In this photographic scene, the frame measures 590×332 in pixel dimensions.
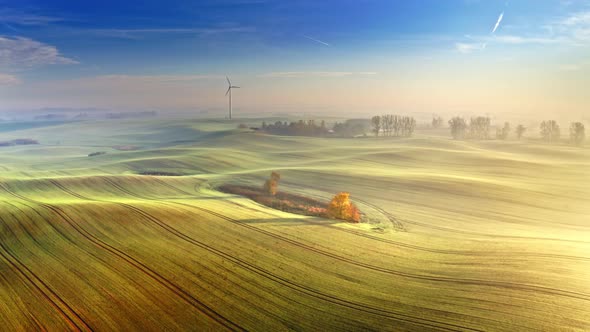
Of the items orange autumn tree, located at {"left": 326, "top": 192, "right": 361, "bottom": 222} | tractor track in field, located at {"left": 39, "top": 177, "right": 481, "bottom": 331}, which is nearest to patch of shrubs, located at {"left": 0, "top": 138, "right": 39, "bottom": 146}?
tractor track in field, located at {"left": 39, "top": 177, "right": 481, "bottom": 331}

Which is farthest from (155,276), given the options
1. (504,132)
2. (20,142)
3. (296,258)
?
(20,142)

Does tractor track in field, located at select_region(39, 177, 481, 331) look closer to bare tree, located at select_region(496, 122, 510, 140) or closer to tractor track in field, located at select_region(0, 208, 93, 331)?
tractor track in field, located at select_region(0, 208, 93, 331)

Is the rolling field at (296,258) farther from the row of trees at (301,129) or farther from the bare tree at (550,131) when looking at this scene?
the row of trees at (301,129)

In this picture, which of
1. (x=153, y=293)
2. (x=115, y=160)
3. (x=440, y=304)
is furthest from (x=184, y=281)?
(x=115, y=160)

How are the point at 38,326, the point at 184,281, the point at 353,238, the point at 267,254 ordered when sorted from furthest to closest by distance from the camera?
1. the point at 353,238
2. the point at 267,254
3. the point at 184,281
4. the point at 38,326

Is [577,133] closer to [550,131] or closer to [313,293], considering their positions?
[550,131]

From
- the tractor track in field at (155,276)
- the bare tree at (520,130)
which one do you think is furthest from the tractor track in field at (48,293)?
the bare tree at (520,130)

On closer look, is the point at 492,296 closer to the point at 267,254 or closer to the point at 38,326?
the point at 267,254
